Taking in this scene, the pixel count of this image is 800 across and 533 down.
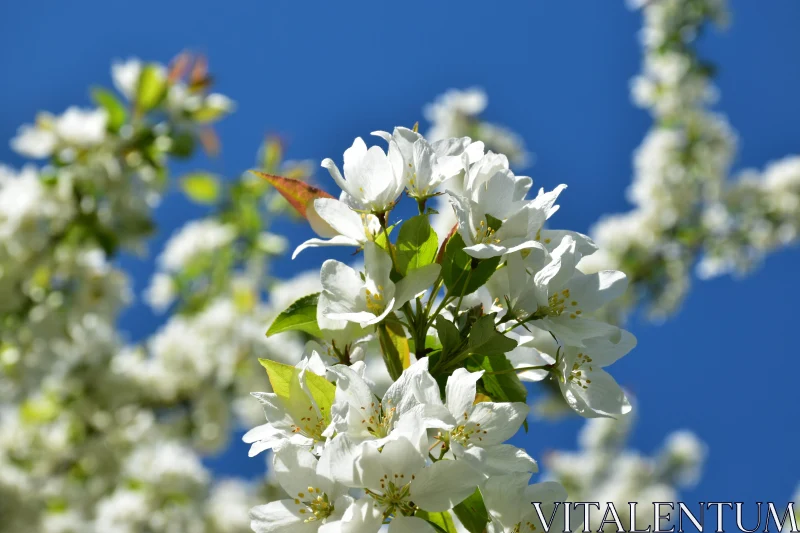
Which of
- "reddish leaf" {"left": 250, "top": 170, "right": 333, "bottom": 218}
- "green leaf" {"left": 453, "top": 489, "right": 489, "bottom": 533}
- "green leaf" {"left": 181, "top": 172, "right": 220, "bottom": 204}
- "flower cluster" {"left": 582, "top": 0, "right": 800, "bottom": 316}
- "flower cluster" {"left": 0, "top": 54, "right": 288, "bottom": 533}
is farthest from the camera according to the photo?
"flower cluster" {"left": 582, "top": 0, "right": 800, "bottom": 316}

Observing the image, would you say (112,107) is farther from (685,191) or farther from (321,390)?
(685,191)

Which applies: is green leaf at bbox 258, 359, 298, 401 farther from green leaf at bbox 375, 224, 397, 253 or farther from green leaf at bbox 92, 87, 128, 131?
green leaf at bbox 92, 87, 128, 131

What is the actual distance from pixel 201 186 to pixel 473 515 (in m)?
3.07

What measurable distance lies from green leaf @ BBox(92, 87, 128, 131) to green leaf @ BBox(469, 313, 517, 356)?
2315 millimetres

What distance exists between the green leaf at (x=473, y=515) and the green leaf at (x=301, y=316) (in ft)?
0.87

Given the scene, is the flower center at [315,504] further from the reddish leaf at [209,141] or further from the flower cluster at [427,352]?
the reddish leaf at [209,141]

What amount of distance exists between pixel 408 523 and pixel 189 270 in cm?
359

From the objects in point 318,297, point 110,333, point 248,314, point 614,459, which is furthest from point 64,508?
point 614,459

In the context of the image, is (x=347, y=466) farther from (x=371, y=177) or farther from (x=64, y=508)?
(x=64, y=508)

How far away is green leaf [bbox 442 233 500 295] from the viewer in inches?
30.5

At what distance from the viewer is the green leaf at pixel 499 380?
0.80 meters

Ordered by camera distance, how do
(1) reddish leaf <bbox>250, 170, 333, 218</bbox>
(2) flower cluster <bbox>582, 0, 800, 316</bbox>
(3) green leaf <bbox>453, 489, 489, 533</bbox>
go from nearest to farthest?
1. (3) green leaf <bbox>453, 489, 489, 533</bbox>
2. (1) reddish leaf <bbox>250, 170, 333, 218</bbox>
3. (2) flower cluster <bbox>582, 0, 800, 316</bbox>

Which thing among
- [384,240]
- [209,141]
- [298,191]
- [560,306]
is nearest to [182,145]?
[209,141]

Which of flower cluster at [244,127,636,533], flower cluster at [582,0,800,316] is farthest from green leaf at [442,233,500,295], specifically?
flower cluster at [582,0,800,316]
